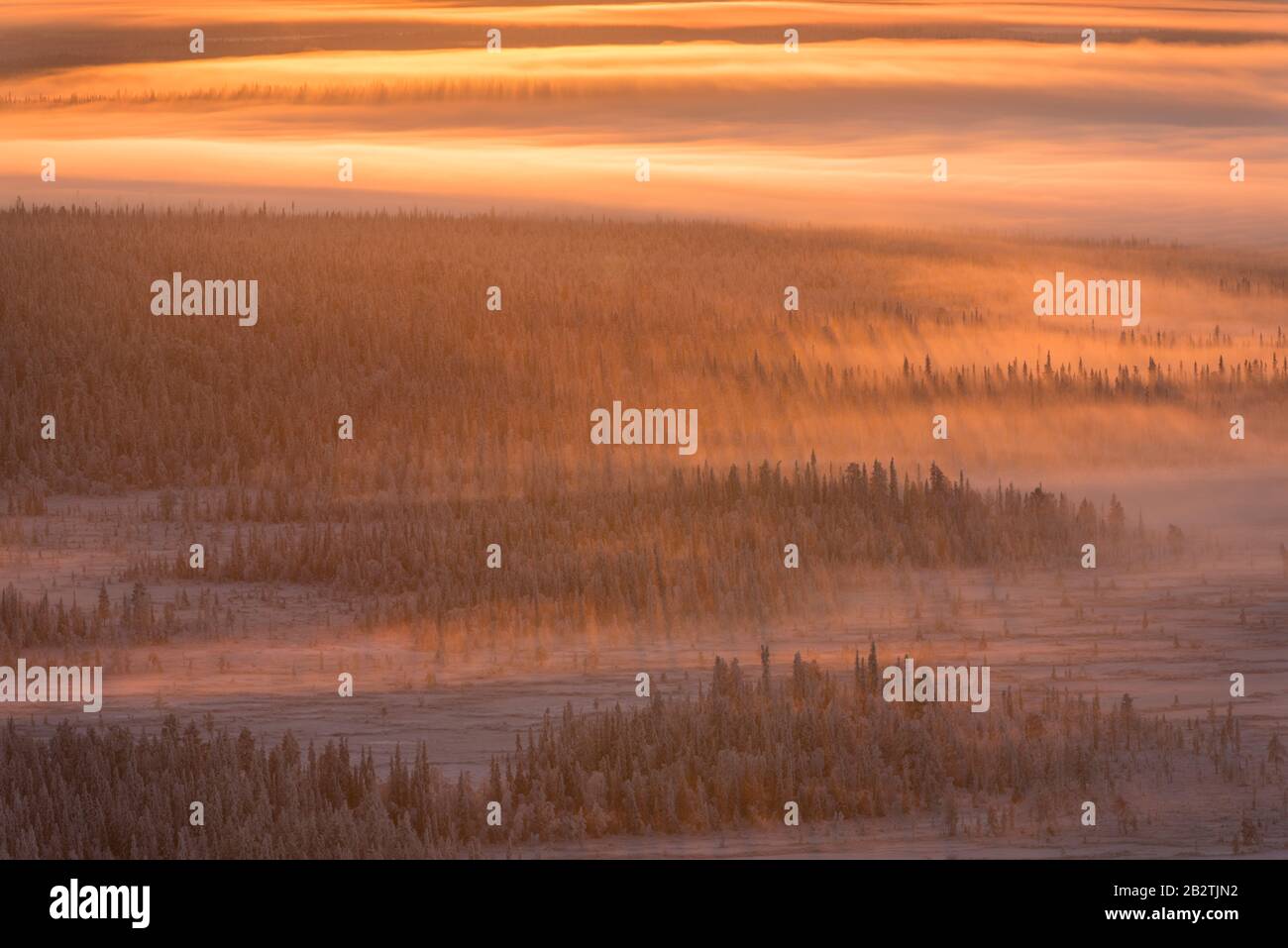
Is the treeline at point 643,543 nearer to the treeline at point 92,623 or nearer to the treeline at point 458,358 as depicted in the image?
the treeline at point 92,623

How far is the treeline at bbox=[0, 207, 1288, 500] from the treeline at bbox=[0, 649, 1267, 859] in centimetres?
1160

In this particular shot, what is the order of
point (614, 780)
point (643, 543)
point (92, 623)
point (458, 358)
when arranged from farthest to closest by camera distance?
point (458, 358) < point (643, 543) < point (92, 623) < point (614, 780)

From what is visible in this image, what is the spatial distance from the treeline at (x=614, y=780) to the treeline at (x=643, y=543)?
4.43 m

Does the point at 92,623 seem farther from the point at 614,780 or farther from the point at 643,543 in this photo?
the point at 614,780

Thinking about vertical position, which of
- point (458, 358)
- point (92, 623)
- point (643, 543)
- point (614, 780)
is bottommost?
point (614, 780)

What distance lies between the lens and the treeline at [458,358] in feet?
89.3

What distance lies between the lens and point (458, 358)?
32781 mm

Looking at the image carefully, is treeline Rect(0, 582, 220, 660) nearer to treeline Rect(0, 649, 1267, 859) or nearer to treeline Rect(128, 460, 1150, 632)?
treeline Rect(128, 460, 1150, 632)

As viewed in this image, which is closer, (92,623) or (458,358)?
(92,623)

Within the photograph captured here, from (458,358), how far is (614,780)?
20774 millimetres

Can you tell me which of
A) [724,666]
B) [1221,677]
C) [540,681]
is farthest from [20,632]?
[1221,677]

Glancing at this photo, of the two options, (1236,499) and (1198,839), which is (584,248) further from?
(1198,839)

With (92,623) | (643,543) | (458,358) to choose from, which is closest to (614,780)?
(92,623)

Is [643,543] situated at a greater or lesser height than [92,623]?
greater
